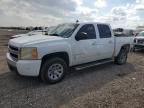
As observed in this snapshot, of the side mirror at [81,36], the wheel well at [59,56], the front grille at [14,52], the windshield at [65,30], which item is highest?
the windshield at [65,30]

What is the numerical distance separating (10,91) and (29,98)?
2.46ft

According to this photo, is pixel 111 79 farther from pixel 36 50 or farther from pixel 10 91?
pixel 10 91

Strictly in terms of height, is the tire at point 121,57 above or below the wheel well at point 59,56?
below

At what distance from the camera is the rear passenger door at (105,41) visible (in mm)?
6758

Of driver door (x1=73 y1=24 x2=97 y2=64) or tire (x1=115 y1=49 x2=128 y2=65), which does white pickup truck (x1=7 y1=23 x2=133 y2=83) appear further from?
tire (x1=115 y1=49 x2=128 y2=65)

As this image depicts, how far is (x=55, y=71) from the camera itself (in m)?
5.38

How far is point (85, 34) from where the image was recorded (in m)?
5.79

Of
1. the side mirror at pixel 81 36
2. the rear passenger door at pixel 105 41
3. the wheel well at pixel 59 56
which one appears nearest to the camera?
the wheel well at pixel 59 56

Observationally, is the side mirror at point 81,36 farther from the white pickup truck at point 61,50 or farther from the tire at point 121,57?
the tire at point 121,57

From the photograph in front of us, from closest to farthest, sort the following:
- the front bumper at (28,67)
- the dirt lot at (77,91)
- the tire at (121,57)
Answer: the dirt lot at (77,91), the front bumper at (28,67), the tire at (121,57)

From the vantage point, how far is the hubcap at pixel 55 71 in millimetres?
5257

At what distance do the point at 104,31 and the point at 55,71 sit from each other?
9.52 feet

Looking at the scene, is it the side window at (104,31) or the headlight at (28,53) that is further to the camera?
the side window at (104,31)

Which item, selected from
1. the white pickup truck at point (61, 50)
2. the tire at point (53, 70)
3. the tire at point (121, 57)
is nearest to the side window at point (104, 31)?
the white pickup truck at point (61, 50)
